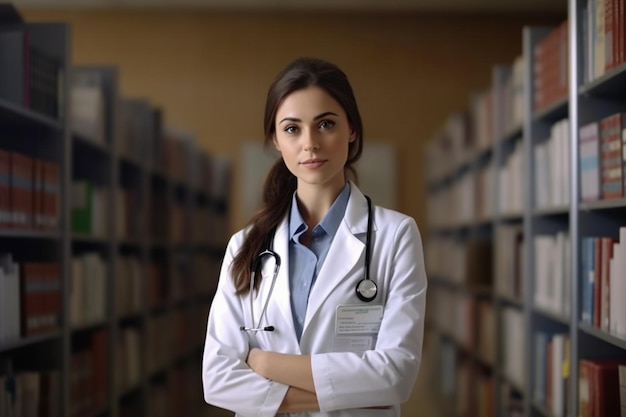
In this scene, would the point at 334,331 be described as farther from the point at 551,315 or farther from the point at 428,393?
the point at 428,393

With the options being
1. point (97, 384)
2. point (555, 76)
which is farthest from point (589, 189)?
point (97, 384)

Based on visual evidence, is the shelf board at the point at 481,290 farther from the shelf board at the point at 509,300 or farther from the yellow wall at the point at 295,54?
the yellow wall at the point at 295,54

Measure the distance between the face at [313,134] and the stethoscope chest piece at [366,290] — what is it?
23cm

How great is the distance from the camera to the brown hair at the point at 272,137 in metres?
1.68

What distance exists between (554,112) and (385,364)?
206cm

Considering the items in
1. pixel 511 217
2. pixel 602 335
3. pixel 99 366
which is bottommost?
pixel 99 366

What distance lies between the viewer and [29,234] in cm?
285

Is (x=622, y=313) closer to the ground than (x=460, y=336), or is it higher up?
higher up

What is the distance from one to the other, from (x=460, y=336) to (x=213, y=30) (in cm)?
438

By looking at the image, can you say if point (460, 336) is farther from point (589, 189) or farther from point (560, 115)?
point (589, 189)

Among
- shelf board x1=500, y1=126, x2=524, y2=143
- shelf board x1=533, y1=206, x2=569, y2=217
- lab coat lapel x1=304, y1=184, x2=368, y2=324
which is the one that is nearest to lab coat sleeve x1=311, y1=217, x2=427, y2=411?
lab coat lapel x1=304, y1=184, x2=368, y2=324

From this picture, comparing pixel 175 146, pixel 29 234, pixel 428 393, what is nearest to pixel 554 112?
pixel 29 234

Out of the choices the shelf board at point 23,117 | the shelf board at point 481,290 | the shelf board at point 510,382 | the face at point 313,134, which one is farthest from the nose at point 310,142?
the shelf board at point 481,290

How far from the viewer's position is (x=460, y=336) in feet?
19.3
